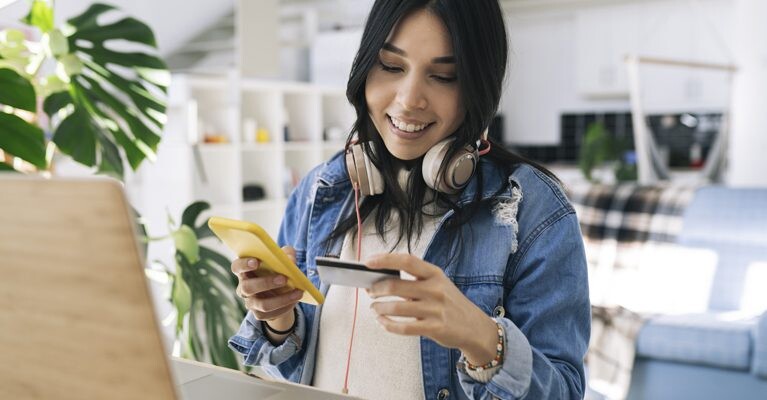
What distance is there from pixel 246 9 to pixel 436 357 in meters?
4.50

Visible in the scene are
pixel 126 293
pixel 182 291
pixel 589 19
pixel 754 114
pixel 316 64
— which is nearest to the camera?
pixel 126 293

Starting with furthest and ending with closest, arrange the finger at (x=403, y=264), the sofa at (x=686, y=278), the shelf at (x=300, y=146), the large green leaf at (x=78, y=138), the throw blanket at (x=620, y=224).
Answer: the shelf at (x=300, y=146)
the throw blanket at (x=620, y=224)
the sofa at (x=686, y=278)
the large green leaf at (x=78, y=138)
the finger at (x=403, y=264)

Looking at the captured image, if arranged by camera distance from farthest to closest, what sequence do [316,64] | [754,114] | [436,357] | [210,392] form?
[316,64]
[754,114]
[436,357]
[210,392]

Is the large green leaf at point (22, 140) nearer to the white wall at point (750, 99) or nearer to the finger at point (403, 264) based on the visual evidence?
the finger at point (403, 264)

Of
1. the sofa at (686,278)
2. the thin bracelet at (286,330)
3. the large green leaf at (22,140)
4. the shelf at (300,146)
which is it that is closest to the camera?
the thin bracelet at (286,330)

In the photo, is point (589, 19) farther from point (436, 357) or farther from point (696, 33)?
point (436, 357)

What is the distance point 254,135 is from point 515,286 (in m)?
4.70

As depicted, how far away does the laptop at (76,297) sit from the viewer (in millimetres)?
426

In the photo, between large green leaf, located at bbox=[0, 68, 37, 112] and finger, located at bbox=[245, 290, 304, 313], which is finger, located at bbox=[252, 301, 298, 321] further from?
large green leaf, located at bbox=[0, 68, 37, 112]

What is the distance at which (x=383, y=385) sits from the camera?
3.50 ft

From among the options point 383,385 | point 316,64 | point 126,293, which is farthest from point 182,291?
point 316,64

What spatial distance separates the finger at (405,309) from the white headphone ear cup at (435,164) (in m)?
0.36

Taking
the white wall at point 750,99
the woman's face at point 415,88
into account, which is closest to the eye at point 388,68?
the woman's face at point 415,88

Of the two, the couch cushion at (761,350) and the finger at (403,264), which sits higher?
the finger at (403,264)
